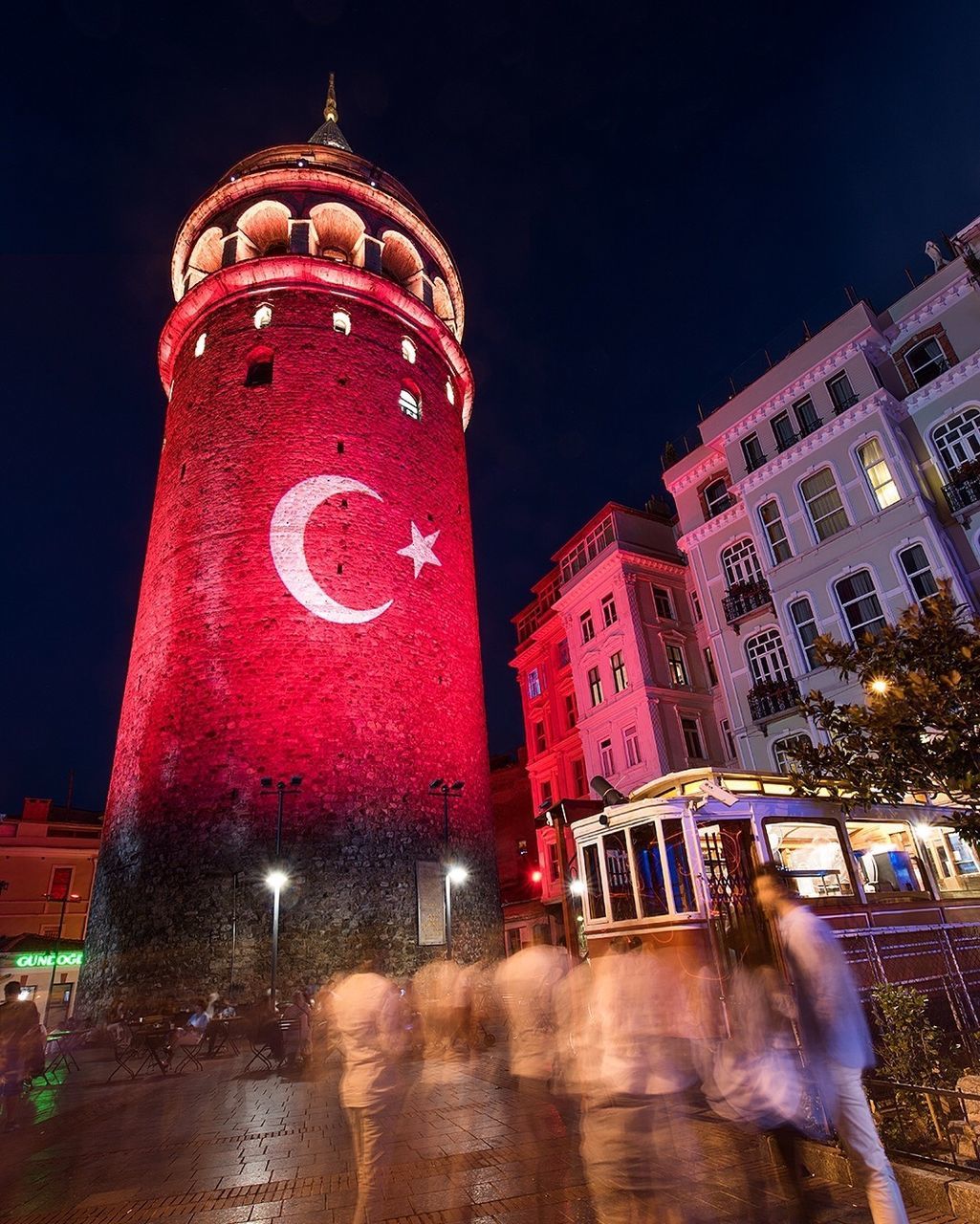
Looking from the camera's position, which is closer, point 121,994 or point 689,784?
point 689,784

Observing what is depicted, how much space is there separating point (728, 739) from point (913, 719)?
17.9 m

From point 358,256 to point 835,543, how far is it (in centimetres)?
1834

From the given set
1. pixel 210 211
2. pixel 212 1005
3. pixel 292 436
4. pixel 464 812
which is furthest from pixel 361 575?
pixel 210 211

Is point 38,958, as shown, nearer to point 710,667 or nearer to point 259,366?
point 259,366

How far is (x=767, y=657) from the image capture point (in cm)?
2148

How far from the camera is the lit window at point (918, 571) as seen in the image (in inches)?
674

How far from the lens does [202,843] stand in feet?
52.4

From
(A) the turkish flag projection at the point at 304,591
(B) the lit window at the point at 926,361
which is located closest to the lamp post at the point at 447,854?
(A) the turkish flag projection at the point at 304,591

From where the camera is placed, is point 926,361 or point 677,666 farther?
point 677,666

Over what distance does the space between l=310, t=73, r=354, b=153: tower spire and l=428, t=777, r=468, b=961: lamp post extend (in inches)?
1124

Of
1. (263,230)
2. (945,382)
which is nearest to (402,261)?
(263,230)

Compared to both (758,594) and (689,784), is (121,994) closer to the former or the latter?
(689,784)

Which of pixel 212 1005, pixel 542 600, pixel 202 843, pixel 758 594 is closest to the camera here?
pixel 212 1005

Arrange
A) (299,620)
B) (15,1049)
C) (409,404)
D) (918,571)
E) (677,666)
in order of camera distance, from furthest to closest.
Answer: (677,666) → (409,404) → (299,620) → (918,571) → (15,1049)
